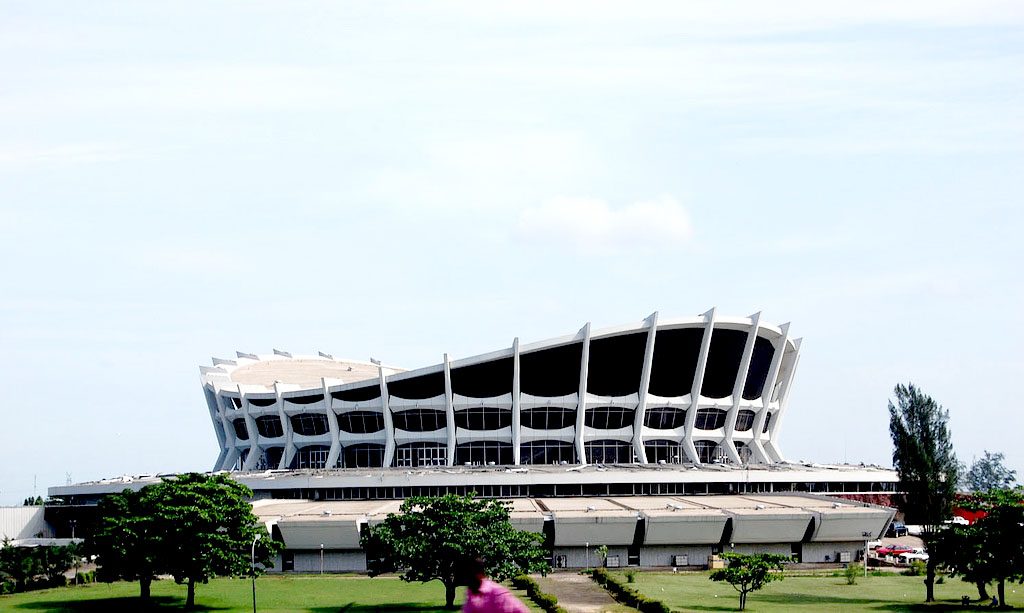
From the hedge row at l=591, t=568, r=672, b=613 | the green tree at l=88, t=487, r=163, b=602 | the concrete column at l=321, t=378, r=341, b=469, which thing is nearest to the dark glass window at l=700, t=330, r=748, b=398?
the concrete column at l=321, t=378, r=341, b=469

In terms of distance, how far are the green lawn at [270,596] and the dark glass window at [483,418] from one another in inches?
1360

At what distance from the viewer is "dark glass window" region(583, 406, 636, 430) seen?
112 meters

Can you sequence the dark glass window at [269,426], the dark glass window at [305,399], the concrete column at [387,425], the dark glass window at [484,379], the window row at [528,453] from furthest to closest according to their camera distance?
1. the dark glass window at [269,426]
2. the dark glass window at [305,399]
3. the window row at [528,453]
4. the concrete column at [387,425]
5. the dark glass window at [484,379]

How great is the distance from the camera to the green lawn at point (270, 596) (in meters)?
64.1

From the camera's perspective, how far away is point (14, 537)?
106 m

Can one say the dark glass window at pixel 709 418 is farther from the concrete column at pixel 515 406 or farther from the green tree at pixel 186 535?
the green tree at pixel 186 535

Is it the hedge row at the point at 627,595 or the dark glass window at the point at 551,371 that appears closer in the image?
the hedge row at the point at 627,595

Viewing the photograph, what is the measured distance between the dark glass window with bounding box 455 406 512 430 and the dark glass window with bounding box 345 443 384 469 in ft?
29.8

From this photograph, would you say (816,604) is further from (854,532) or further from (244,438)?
(244,438)

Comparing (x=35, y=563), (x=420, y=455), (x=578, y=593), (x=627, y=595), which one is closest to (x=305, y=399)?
(x=420, y=455)

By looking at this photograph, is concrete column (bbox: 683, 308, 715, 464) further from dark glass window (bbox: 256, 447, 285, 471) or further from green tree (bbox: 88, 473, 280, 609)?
green tree (bbox: 88, 473, 280, 609)

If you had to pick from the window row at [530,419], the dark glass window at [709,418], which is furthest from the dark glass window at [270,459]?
the dark glass window at [709,418]

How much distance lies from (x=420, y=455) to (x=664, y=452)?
74.4ft

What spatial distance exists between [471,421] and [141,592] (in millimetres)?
47751
